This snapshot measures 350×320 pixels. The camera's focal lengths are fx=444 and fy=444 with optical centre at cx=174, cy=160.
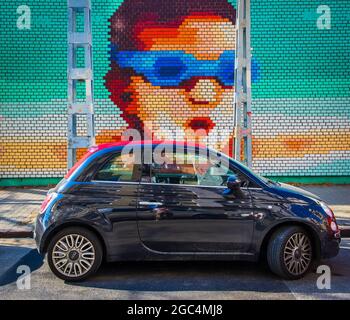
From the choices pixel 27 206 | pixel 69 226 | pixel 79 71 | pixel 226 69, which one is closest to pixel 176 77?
pixel 226 69

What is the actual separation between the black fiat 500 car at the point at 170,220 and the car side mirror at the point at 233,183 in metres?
0.01

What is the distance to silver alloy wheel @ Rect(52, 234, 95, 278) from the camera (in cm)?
503

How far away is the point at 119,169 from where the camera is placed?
207 inches

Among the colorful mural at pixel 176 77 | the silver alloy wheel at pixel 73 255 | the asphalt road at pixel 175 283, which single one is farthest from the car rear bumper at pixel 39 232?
the colorful mural at pixel 176 77

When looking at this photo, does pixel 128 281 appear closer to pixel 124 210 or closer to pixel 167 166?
pixel 124 210

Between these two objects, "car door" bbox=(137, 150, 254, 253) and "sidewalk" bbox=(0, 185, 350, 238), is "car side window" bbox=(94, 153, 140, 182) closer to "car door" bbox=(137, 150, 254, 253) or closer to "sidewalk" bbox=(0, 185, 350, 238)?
"car door" bbox=(137, 150, 254, 253)

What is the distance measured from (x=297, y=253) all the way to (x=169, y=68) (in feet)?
24.8

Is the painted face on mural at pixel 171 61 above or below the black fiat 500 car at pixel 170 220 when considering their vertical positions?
above

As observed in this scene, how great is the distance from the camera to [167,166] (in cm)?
529

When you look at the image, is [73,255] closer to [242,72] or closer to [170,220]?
[170,220]

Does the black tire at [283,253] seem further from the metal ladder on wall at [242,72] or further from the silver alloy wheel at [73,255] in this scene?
the metal ladder on wall at [242,72]

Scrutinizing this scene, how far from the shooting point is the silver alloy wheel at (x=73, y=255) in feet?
16.5

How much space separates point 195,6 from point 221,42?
1.15 meters
